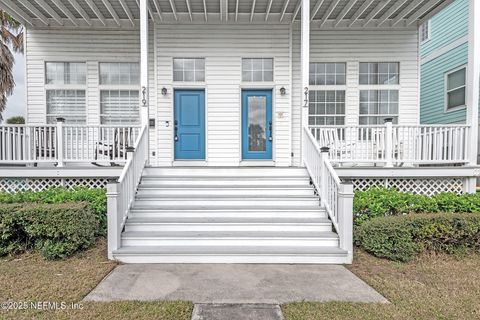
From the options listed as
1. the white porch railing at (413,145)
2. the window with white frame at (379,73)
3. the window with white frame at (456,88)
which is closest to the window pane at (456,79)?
the window with white frame at (456,88)

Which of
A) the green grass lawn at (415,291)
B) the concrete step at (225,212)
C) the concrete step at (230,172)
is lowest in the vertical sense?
the green grass lawn at (415,291)

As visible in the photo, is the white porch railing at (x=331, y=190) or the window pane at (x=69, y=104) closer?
the white porch railing at (x=331, y=190)

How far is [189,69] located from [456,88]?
30.2ft

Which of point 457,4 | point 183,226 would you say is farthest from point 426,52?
point 183,226

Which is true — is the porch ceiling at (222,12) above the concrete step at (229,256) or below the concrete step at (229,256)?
above

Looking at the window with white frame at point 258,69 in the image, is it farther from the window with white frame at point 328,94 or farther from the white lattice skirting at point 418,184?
the white lattice skirting at point 418,184

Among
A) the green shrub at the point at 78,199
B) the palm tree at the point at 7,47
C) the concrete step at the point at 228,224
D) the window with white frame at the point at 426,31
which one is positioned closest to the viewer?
the concrete step at the point at 228,224

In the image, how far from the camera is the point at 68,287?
3260 millimetres

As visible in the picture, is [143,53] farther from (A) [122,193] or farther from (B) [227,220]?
(B) [227,220]

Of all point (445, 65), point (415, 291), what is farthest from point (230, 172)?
point (445, 65)

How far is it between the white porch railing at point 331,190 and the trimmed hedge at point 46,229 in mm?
3786

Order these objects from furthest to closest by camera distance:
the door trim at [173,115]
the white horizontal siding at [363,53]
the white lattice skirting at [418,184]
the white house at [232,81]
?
1. the white horizontal siding at [363,53]
2. the door trim at [173,115]
3. the white house at [232,81]
4. the white lattice skirting at [418,184]

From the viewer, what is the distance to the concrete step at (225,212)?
15.9 ft

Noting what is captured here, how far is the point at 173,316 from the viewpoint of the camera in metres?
2.67
